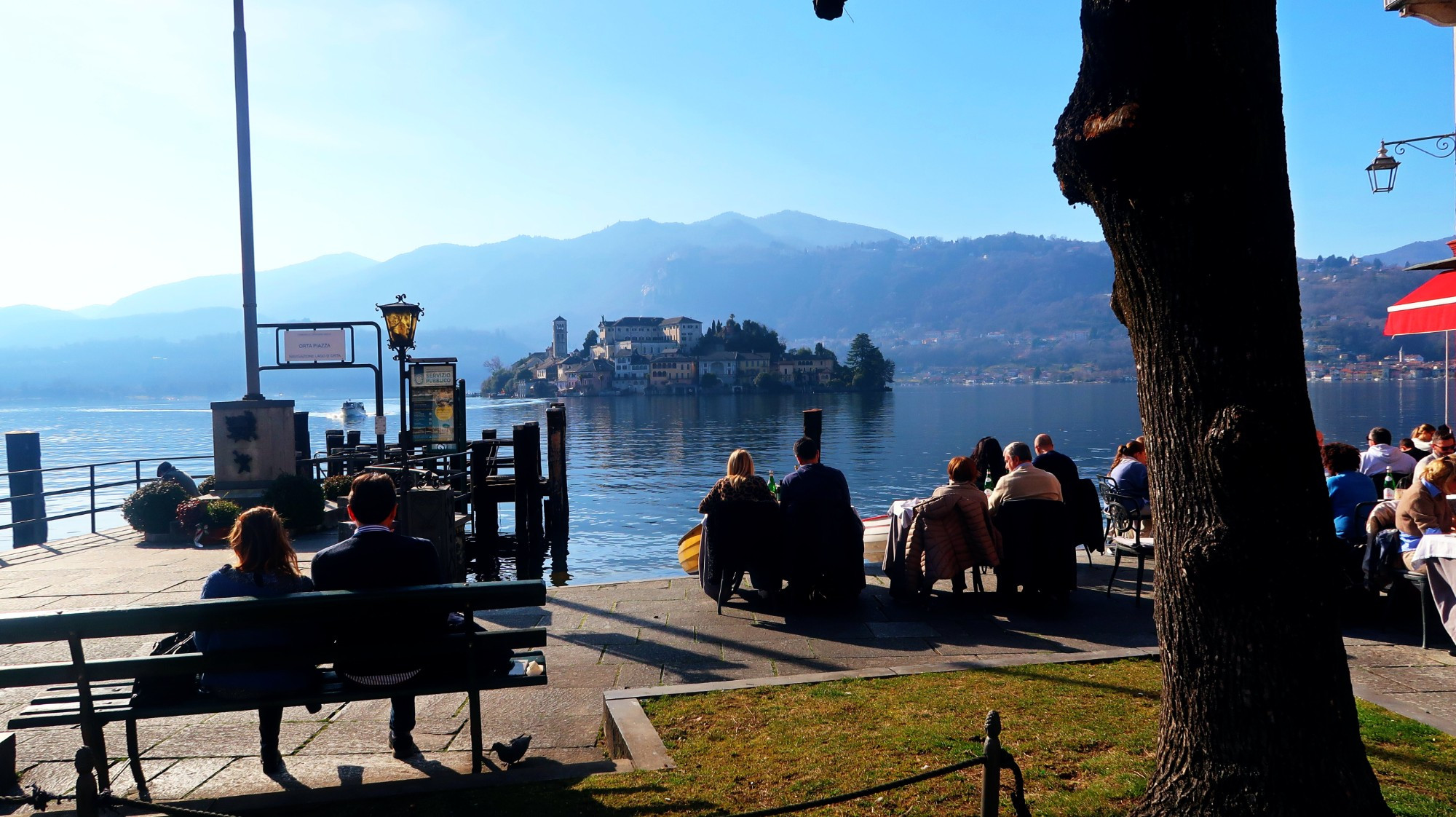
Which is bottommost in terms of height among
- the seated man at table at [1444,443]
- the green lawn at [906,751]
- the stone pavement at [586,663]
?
the stone pavement at [586,663]

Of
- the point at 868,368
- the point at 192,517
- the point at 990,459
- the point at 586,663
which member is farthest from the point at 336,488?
the point at 868,368

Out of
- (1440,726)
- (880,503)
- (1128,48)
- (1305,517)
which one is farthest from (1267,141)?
(880,503)

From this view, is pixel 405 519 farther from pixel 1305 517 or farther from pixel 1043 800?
pixel 1305 517

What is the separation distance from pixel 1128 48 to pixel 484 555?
15.1 m

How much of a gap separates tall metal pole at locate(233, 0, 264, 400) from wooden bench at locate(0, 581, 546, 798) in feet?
39.3

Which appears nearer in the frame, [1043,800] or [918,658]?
[1043,800]

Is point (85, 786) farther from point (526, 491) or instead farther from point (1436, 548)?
point (526, 491)

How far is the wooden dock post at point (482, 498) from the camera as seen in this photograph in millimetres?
15844

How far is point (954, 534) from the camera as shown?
7.94 m

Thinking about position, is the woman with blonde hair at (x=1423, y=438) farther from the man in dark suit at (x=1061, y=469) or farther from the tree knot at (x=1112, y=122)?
the tree knot at (x=1112, y=122)

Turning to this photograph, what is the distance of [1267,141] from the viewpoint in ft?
10.4

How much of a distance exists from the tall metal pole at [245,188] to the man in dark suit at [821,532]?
1070 cm

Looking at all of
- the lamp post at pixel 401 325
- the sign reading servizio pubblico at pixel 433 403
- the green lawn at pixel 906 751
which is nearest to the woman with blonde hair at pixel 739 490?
the green lawn at pixel 906 751

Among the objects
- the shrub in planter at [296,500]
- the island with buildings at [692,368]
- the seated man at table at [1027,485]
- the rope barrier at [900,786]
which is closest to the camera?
the rope barrier at [900,786]
